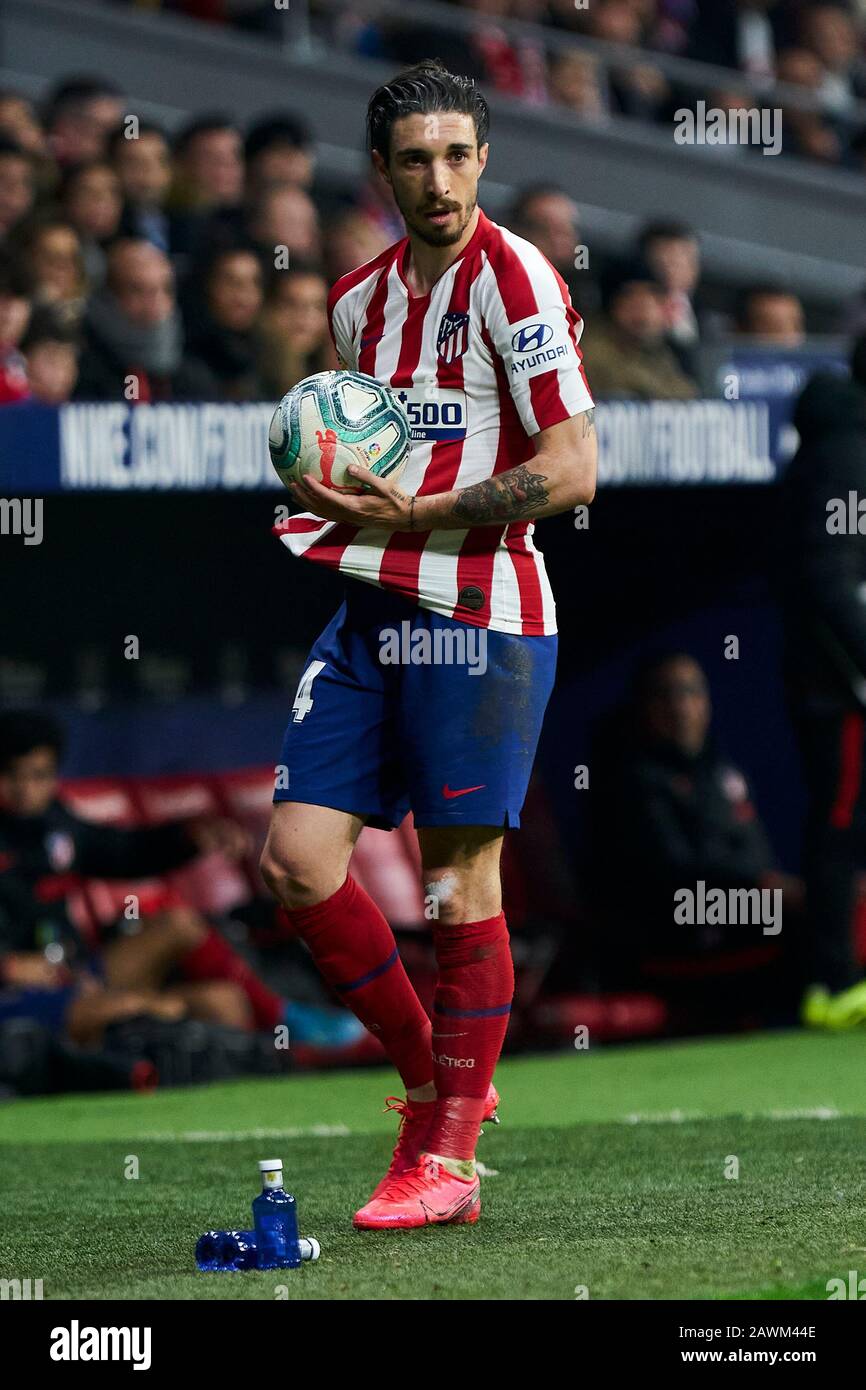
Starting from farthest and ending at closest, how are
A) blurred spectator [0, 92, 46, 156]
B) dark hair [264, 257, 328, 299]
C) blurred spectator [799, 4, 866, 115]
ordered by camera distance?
blurred spectator [799, 4, 866, 115], blurred spectator [0, 92, 46, 156], dark hair [264, 257, 328, 299]

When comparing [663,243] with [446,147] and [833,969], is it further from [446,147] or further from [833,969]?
[446,147]

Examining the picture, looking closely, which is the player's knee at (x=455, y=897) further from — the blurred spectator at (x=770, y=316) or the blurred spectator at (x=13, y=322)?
the blurred spectator at (x=770, y=316)

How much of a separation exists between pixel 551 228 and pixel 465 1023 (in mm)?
6309

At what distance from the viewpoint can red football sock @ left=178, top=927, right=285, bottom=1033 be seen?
8477mm

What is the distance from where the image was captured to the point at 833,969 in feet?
28.3

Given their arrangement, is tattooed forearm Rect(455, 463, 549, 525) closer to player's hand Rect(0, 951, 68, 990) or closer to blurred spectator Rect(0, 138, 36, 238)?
player's hand Rect(0, 951, 68, 990)

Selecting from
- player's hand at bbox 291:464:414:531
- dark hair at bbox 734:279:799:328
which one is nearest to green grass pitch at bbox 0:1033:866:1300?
player's hand at bbox 291:464:414:531

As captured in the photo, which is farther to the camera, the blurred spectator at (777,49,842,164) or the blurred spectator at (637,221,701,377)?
the blurred spectator at (777,49,842,164)

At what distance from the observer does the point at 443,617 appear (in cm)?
477

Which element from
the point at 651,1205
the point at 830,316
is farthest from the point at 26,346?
the point at 830,316

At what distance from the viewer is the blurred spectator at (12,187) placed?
9.48 metres

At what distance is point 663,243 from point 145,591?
316 cm

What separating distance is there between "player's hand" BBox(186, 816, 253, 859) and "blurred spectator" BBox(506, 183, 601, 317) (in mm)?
3146

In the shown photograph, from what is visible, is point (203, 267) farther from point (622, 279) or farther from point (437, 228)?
→ point (437, 228)
